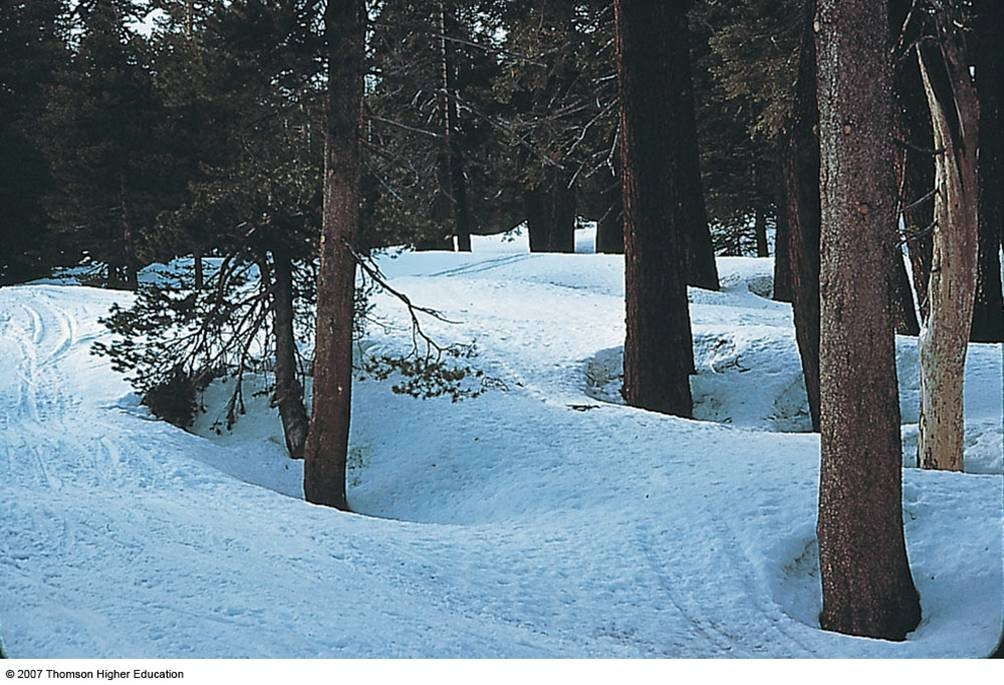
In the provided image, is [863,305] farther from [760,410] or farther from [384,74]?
[760,410]

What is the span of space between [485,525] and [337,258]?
99.3 inches

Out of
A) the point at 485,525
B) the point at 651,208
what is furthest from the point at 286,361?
the point at 651,208

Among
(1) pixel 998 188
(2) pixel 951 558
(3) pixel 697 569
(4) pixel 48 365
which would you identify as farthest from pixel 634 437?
(4) pixel 48 365

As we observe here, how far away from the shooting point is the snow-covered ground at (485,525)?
565cm

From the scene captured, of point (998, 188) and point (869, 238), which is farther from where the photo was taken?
point (998, 188)

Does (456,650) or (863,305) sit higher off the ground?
(863,305)

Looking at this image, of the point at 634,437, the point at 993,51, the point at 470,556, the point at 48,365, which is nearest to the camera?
the point at 470,556

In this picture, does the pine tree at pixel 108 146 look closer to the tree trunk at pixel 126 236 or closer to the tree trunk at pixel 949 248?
the tree trunk at pixel 126 236

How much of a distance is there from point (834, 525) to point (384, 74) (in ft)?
16.7

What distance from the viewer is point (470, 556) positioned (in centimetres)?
706

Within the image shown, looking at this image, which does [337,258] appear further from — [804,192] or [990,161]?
[990,161]

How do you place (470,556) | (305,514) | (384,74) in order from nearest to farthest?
(470,556), (305,514), (384,74)

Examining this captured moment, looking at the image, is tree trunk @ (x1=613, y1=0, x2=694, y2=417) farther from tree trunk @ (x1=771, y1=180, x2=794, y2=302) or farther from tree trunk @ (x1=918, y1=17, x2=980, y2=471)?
tree trunk @ (x1=771, y1=180, x2=794, y2=302)

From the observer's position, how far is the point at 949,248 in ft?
26.7
